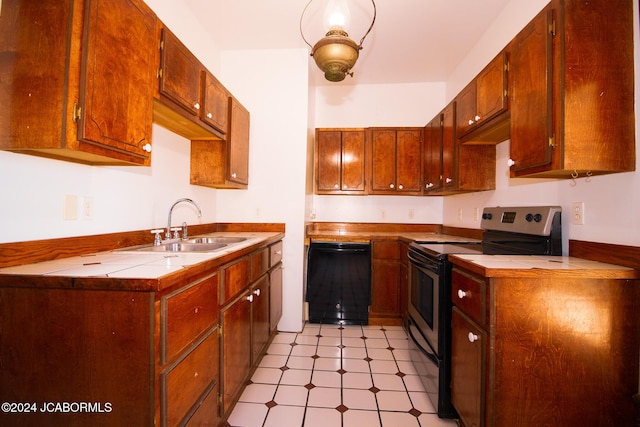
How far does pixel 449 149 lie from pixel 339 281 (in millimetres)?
1658

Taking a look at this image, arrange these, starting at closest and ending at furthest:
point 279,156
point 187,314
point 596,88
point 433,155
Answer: point 187,314 → point 596,88 → point 279,156 → point 433,155

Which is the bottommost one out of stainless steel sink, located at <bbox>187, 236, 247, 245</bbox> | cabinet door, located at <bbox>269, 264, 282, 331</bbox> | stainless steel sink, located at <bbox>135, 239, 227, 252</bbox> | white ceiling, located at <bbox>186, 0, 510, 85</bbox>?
cabinet door, located at <bbox>269, 264, 282, 331</bbox>

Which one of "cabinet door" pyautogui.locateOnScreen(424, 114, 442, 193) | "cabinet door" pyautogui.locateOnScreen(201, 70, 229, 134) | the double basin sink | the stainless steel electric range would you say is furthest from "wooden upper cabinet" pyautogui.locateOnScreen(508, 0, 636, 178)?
"cabinet door" pyautogui.locateOnScreen(201, 70, 229, 134)

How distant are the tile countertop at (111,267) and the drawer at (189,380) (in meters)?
0.36

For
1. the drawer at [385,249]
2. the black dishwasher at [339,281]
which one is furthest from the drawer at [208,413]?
the drawer at [385,249]

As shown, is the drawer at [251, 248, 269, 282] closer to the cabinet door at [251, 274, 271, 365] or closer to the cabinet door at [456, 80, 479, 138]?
the cabinet door at [251, 274, 271, 365]

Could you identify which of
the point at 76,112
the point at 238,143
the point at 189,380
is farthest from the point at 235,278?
the point at 238,143

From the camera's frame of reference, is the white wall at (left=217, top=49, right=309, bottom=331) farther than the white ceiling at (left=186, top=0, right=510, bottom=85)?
Yes

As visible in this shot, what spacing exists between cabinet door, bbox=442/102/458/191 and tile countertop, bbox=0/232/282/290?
6.76 ft

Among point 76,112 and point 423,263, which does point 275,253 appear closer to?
point 423,263

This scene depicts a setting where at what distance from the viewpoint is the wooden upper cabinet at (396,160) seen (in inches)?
134

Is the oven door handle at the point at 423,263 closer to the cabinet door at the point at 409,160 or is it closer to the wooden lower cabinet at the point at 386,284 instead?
the wooden lower cabinet at the point at 386,284

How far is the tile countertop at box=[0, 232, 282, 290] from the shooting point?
95 cm

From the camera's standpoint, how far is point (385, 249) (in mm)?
3074
